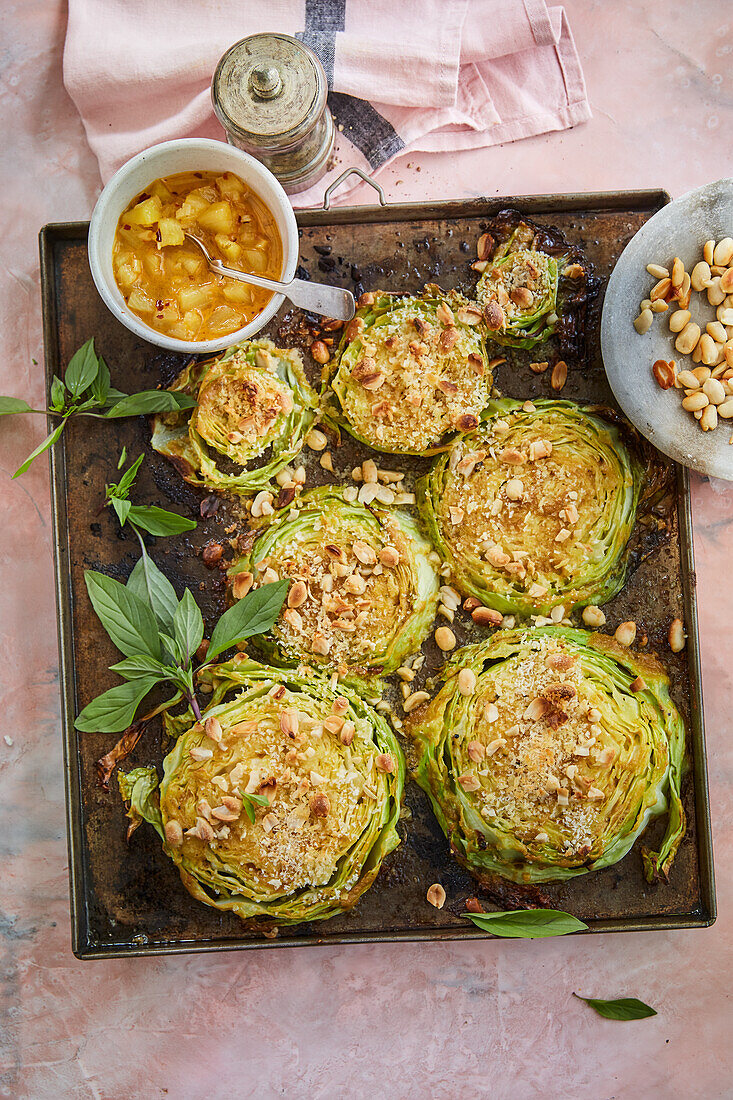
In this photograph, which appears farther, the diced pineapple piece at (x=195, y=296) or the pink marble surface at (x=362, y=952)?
the pink marble surface at (x=362, y=952)

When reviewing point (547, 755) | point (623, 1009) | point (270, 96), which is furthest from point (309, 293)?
Answer: point (623, 1009)

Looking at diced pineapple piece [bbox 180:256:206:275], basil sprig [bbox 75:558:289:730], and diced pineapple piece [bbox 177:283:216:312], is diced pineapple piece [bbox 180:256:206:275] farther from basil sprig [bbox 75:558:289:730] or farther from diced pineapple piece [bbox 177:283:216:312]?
basil sprig [bbox 75:558:289:730]

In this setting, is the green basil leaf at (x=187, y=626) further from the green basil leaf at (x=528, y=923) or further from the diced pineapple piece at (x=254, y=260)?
the green basil leaf at (x=528, y=923)

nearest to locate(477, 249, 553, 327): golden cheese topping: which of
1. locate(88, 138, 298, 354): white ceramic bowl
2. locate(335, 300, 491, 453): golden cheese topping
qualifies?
locate(335, 300, 491, 453): golden cheese topping

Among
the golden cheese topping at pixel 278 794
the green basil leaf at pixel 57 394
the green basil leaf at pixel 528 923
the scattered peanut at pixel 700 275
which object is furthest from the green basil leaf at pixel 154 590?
the scattered peanut at pixel 700 275

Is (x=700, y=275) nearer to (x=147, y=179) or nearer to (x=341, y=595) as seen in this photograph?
(x=341, y=595)

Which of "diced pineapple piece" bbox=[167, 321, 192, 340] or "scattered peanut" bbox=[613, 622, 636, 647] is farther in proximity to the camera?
"scattered peanut" bbox=[613, 622, 636, 647]

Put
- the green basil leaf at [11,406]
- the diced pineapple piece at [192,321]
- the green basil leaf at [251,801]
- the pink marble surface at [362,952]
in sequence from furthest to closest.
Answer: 1. the pink marble surface at [362,952]
2. the green basil leaf at [11,406]
3. the diced pineapple piece at [192,321]
4. the green basil leaf at [251,801]
